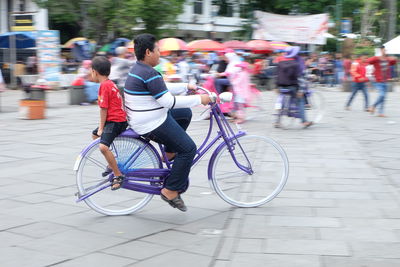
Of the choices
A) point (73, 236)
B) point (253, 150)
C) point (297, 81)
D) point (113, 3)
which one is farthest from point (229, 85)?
point (113, 3)

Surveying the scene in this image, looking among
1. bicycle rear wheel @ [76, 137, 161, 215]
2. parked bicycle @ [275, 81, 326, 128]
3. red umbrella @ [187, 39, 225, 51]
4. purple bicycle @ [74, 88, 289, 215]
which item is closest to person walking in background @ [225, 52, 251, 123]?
parked bicycle @ [275, 81, 326, 128]

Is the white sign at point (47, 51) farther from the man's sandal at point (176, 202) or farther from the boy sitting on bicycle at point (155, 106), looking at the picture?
the man's sandal at point (176, 202)

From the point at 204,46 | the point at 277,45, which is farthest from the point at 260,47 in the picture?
the point at 204,46

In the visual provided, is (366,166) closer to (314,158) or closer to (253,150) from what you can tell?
(314,158)

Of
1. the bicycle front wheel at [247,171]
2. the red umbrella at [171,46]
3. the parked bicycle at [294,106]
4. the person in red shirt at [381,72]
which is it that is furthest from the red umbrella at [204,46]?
the bicycle front wheel at [247,171]

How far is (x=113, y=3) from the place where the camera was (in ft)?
87.1

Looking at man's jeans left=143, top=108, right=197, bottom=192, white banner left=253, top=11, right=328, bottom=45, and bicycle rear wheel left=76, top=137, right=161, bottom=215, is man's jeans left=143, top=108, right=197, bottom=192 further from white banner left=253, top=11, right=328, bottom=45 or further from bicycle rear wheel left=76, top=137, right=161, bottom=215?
white banner left=253, top=11, right=328, bottom=45

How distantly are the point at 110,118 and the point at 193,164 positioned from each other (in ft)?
2.74

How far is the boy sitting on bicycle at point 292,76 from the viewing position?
1163 centimetres

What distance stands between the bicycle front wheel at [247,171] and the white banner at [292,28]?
Answer: 23.2 metres

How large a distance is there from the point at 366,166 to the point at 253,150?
2784 millimetres

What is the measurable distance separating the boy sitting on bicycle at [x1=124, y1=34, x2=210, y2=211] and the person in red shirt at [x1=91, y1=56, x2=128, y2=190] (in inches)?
4.4

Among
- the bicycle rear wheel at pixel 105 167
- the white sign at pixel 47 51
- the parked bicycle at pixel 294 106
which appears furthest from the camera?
Result: the white sign at pixel 47 51

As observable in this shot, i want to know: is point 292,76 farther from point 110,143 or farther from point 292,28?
point 292,28
